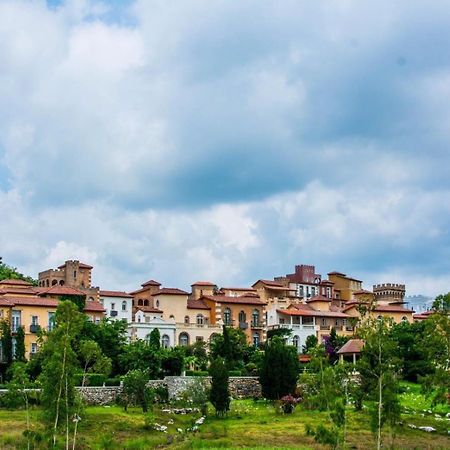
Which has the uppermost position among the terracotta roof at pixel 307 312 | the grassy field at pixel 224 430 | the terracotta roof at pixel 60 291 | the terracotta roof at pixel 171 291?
the terracotta roof at pixel 171 291

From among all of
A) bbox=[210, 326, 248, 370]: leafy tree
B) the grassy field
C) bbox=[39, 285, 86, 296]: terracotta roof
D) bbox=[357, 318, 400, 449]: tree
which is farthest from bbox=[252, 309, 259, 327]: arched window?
bbox=[357, 318, 400, 449]: tree

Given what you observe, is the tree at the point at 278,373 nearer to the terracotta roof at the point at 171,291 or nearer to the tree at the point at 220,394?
the tree at the point at 220,394

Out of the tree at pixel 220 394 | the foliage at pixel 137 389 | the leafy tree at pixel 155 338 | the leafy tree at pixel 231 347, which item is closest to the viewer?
the tree at pixel 220 394

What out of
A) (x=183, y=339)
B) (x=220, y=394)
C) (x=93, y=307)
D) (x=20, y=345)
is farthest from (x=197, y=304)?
(x=220, y=394)

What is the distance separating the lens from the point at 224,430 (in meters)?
54.4

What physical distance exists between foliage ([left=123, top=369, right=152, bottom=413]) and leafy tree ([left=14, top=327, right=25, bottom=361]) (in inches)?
520

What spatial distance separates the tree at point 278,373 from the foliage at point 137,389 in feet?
30.6

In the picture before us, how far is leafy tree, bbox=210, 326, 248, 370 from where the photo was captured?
79.3 m

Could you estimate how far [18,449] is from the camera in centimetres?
4656

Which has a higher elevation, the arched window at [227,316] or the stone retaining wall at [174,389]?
the arched window at [227,316]

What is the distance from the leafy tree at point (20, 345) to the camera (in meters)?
72.7

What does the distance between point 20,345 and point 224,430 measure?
83.6 ft

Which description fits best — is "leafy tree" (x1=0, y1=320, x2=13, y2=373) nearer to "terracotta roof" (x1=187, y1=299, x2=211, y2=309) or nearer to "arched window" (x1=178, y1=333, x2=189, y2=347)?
"arched window" (x1=178, y1=333, x2=189, y2=347)

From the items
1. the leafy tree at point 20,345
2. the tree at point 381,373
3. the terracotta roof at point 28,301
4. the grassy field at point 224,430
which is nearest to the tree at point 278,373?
the grassy field at point 224,430
